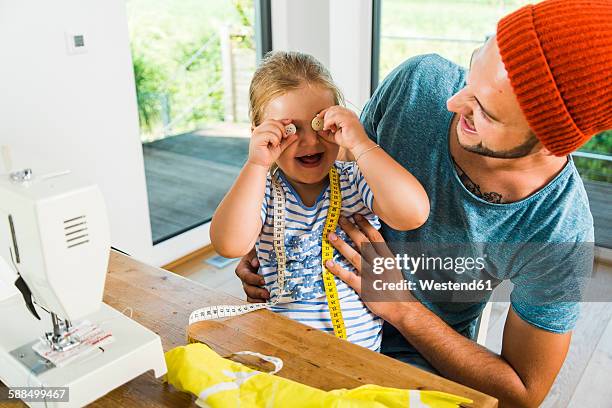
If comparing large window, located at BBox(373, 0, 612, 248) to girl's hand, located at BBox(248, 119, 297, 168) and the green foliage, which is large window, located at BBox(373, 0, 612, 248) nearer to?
the green foliage

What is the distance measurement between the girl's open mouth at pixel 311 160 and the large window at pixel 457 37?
273cm

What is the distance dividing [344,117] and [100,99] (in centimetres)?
203

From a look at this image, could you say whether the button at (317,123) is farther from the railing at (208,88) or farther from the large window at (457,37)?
the large window at (457,37)

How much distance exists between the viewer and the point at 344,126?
1353mm

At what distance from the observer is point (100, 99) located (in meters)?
2.98

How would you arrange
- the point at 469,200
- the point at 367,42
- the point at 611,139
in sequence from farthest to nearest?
the point at 367,42, the point at 611,139, the point at 469,200

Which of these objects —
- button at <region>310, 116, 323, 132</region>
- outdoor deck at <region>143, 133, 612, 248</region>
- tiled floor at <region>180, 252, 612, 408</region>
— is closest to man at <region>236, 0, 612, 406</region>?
button at <region>310, 116, 323, 132</region>

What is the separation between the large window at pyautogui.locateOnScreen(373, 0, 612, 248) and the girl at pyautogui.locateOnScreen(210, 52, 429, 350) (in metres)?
2.68

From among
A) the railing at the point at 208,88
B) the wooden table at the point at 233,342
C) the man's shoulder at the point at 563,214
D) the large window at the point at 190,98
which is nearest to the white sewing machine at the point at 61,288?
the wooden table at the point at 233,342

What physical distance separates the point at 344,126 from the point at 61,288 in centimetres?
72

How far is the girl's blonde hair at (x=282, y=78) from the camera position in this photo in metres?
1.42

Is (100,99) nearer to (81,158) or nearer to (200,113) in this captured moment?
(81,158)

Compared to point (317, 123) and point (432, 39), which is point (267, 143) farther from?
point (432, 39)

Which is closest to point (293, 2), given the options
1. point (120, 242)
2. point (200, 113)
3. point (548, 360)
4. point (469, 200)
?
point (200, 113)
